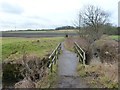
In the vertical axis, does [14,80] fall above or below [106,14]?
below

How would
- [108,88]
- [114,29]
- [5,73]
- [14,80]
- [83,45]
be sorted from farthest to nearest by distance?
Answer: [114,29] → [83,45] → [5,73] → [14,80] → [108,88]

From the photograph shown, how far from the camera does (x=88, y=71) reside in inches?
269

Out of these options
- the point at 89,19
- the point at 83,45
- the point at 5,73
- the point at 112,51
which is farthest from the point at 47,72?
the point at 89,19

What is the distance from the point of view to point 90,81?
578 centimetres

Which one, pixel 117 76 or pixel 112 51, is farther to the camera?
pixel 112 51

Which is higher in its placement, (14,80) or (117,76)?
(117,76)

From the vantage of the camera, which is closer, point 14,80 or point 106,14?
point 14,80

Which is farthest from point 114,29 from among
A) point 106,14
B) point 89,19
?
point 89,19

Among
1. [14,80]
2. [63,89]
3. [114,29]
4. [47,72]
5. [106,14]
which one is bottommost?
[14,80]

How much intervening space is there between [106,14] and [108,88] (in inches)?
1063

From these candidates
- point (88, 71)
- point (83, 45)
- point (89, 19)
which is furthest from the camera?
point (89, 19)

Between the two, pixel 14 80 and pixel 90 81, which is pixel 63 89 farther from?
pixel 14 80

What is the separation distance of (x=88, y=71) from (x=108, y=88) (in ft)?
5.88

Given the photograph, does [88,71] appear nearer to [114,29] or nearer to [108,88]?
[108,88]
